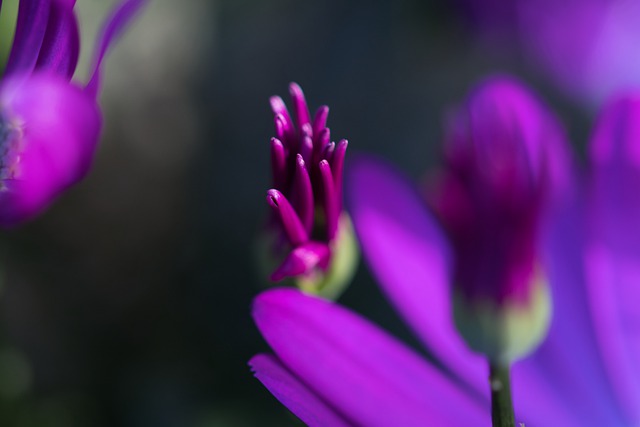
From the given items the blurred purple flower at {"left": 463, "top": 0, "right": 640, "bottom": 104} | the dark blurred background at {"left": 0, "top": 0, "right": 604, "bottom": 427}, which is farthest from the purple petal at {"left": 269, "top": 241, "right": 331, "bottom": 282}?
the blurred purple flower at {"left": 463, "top": 0, "right": 640, "bottom": 104}

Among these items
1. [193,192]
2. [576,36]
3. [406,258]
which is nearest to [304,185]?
[406,258]

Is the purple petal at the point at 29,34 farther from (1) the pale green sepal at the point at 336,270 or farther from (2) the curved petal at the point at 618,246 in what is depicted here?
(2) the curved petal at the point at 618,246

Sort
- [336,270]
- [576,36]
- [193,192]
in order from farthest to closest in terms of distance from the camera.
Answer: [576,36], [193,192], [336,270]

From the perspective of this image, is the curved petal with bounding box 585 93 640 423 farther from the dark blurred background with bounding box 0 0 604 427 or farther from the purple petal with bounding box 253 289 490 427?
the dark blurred background with bounding box 0 0 604 427

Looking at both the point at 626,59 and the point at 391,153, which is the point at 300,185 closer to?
the point at 391,153

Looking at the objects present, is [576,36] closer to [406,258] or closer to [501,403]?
[406,258]

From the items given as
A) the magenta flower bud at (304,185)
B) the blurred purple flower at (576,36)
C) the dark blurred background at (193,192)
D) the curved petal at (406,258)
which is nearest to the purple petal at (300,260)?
the magenta flower bud at (304,185)
